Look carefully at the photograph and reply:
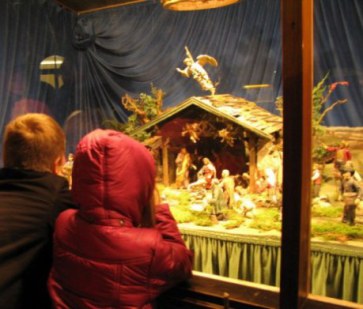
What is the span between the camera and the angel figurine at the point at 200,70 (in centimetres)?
325

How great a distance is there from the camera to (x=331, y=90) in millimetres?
2645

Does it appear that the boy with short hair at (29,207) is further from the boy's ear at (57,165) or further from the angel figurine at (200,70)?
the angel figurine at (200,70)

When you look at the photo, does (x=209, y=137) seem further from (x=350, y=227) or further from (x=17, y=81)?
(x=17, y=81)

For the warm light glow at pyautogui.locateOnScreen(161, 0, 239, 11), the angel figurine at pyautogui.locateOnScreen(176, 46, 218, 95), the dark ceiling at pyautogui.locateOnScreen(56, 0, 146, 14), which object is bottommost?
the angel figurine at pyautogui.locateOnScreen(176, 46, 218, 95)

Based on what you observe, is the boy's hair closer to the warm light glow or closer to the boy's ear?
the boy's ear

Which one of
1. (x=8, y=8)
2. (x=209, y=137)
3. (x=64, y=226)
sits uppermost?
(x=8, y=8)

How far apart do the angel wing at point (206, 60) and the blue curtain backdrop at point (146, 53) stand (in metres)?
0.05

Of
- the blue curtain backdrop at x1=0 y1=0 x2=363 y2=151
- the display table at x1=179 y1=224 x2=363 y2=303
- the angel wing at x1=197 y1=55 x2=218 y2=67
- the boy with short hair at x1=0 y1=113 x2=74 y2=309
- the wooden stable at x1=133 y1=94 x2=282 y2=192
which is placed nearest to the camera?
the boy with short hair at x1=0 y1=113 x2=74 y2=309

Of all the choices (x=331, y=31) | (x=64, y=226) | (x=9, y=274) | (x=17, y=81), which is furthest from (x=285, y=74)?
(x=17, y=81)

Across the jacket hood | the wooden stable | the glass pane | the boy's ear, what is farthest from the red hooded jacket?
the wooden stable

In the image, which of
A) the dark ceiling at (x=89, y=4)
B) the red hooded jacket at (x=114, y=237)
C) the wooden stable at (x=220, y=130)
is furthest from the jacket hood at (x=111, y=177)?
the dark ceiling at (x=89, y=4)

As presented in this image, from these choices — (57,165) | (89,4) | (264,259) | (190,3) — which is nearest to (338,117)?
(264,259)

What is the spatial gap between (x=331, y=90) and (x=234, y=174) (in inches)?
37.9

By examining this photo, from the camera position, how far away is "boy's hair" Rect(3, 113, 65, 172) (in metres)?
1.11
